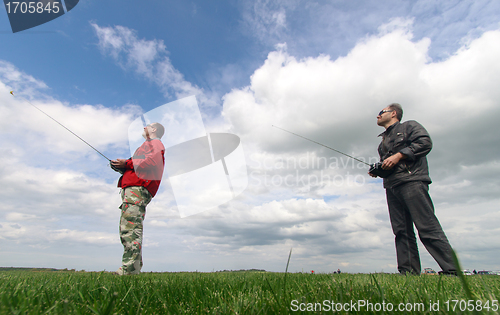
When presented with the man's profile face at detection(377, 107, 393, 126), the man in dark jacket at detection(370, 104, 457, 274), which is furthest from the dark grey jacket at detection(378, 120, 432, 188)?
the man's profile face at detection(377, 107, 393, 126)

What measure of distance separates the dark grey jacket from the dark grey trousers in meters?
0.11

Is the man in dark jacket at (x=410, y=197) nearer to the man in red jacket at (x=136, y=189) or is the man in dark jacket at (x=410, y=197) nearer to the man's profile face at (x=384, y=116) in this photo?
the man's profile face at (x=384, y=116)

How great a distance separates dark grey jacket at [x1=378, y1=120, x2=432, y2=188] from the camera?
4.10 metres

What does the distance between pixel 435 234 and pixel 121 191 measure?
16.7ft

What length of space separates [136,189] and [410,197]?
4.49 meters

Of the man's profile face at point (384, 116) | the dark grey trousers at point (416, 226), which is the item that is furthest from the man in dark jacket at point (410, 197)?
the man's profile face at point (384, 116)

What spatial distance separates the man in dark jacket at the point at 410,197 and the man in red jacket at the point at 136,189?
4018 millimetres

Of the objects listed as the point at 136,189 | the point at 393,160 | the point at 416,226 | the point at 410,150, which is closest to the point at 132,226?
the point at 136,189

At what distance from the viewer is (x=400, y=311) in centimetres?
124

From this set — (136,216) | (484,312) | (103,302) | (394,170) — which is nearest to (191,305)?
(103,302)

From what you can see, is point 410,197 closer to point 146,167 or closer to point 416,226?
point 416,226

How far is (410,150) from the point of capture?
4113 millimetres

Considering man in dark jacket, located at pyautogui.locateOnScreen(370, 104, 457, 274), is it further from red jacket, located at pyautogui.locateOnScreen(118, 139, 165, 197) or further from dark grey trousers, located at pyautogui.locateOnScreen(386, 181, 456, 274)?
red jacket, located at pyautogui.locateOnScreen(118, 139, 165, 197)

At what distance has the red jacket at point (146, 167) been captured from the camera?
4871 mm
